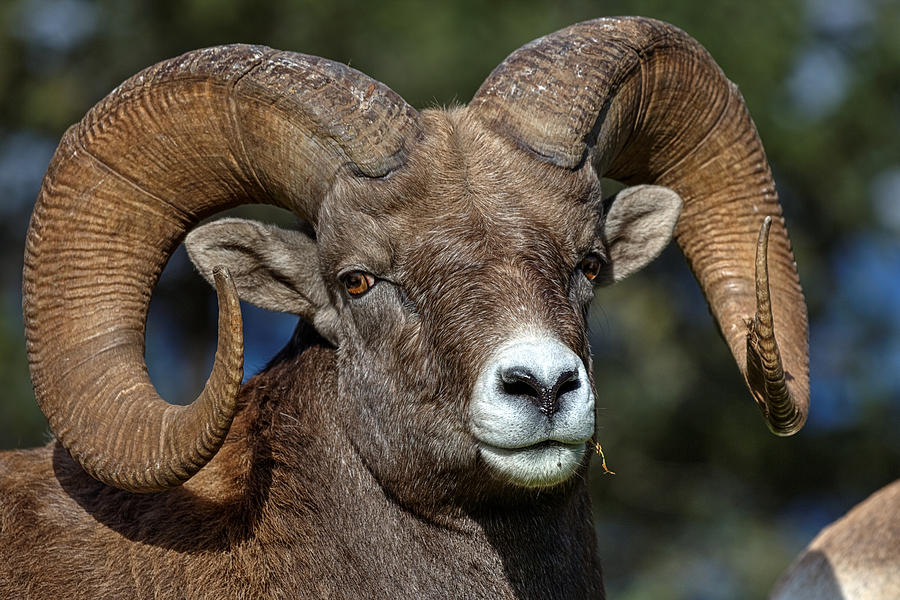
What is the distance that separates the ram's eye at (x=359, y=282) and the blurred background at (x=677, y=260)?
43.2ft

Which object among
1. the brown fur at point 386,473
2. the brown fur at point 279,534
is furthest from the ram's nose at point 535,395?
the brown fur at point 279,534

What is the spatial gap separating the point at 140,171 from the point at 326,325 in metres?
1.25

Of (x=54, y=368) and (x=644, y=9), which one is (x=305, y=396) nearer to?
(x=54, y=368)

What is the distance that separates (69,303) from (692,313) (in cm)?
2184

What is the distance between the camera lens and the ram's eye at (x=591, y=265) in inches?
245

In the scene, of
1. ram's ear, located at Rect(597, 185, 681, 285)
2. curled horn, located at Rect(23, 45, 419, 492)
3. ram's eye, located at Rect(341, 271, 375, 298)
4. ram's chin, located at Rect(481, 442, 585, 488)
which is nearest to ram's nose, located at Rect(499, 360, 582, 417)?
ram's chin, located at Rect(481, 442, 585, 488)

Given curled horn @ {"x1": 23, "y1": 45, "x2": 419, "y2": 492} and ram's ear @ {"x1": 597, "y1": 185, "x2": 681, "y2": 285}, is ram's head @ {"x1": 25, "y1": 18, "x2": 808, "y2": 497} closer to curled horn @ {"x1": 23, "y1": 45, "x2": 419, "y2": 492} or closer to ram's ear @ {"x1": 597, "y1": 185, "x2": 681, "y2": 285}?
curled horn @ {"x1": 23, "y1": 45, "x2": 419, "y2": 492}

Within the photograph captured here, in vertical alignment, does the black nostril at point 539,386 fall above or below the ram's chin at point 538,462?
→ above

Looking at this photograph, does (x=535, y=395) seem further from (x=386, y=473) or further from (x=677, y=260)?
(x=677, y=260)

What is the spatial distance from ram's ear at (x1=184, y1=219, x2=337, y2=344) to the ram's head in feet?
0.04

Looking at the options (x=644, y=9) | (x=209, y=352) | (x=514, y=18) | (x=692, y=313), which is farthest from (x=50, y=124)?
(x=692, y=313)

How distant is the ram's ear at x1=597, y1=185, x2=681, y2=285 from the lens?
6.92 meters

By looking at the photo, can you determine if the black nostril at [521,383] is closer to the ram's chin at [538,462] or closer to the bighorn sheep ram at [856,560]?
the ram's chin at [538,462]

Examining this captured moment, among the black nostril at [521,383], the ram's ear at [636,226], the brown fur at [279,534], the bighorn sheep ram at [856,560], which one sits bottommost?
the bighorn sheep ram at [856,560]
